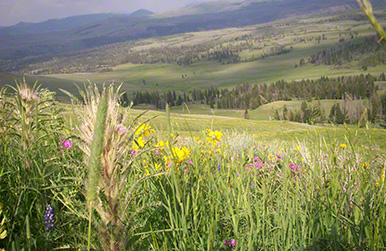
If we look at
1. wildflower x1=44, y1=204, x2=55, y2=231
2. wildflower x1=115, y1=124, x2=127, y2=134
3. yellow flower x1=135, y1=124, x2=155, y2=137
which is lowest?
wildflower x1=44, y1=204, x2=55, y2=231

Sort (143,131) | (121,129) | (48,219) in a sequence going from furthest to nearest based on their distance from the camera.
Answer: (143,131) → (48,219) → (121,129)

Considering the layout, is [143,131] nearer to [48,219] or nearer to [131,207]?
[131,207]

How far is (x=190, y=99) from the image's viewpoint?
166625 mm

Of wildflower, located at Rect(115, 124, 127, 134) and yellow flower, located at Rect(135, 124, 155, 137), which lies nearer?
wildflower, located at Rect(115, 124, 127, 134)

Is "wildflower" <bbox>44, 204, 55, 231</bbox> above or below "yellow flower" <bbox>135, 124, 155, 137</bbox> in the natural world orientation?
below

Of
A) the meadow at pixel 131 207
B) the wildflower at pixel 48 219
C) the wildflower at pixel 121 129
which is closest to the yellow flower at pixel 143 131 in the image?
the meadow at pixel 131 207

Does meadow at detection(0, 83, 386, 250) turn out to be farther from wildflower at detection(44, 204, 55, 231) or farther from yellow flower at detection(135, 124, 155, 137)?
yellow flower at detection(135, 124, 155, 137)

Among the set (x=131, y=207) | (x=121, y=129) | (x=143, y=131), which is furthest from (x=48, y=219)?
(x=143, y=131)

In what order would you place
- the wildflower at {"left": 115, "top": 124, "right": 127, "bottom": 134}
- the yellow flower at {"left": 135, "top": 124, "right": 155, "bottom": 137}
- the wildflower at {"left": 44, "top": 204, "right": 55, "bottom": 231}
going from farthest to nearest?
the yellow flower at {"left": 135, "top": 124, "right": 155, "bottom": 137}
the wildflower at {"left": 44, "top": 204, "right": 55, "bottom": 231}
the wildflower at {"left": 115, "top": 124, "right": 127, "bottom": 134}

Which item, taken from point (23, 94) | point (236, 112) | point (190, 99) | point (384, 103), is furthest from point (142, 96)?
point (23, 94)

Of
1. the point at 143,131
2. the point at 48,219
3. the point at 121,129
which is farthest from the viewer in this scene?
the point at 143,131

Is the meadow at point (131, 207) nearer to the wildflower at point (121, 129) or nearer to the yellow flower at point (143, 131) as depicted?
the wildflower at point (121, 129)

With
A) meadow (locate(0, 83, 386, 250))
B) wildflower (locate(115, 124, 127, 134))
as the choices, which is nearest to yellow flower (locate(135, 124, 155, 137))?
meadow (locate(0, 83, 386, 250))

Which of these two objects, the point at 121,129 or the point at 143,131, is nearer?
the point at 121,129
